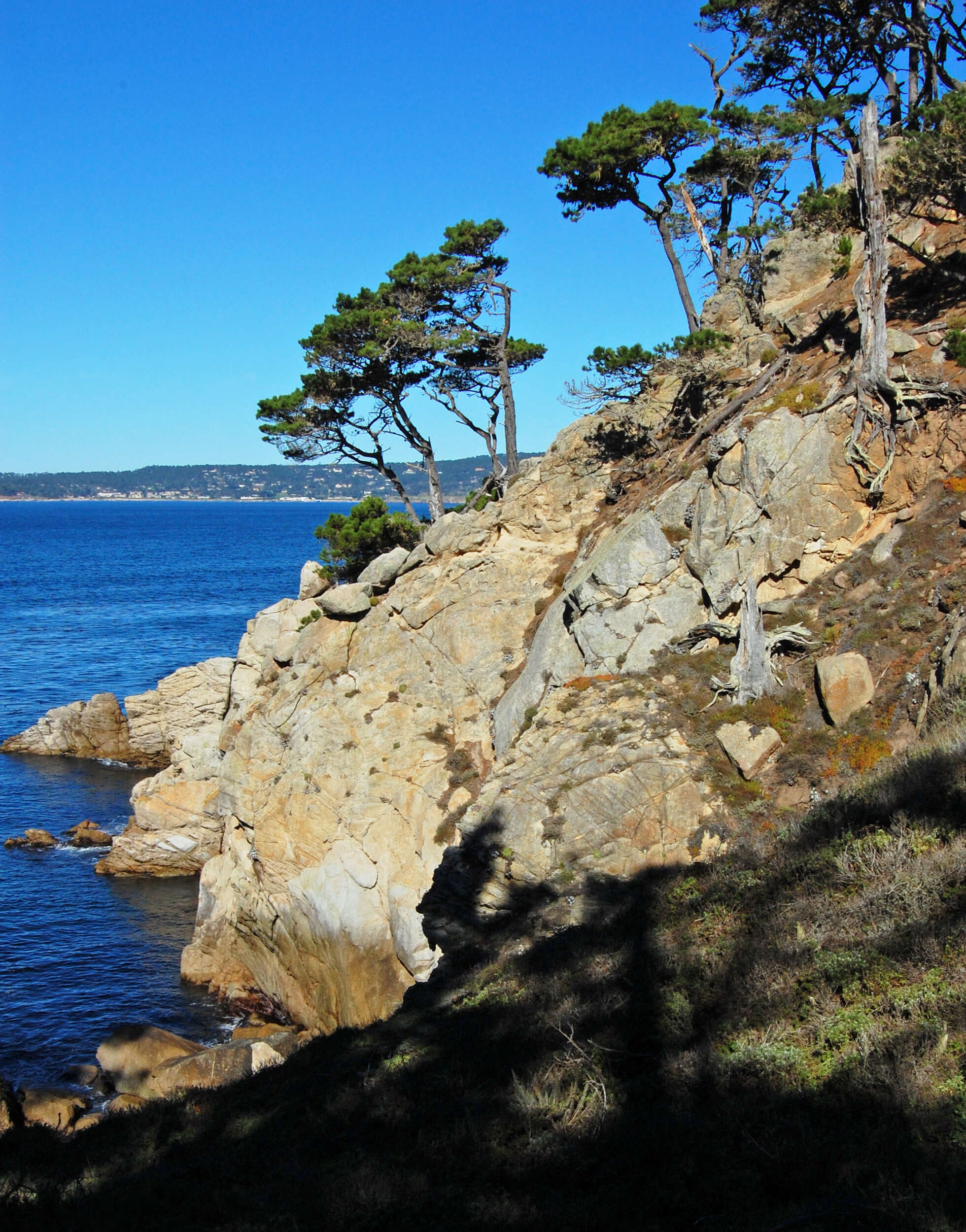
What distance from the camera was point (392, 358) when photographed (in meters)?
31.8

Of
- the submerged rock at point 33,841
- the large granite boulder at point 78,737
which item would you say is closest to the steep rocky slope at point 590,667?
the submerged rock at point 33,841

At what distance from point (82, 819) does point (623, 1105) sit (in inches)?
1328

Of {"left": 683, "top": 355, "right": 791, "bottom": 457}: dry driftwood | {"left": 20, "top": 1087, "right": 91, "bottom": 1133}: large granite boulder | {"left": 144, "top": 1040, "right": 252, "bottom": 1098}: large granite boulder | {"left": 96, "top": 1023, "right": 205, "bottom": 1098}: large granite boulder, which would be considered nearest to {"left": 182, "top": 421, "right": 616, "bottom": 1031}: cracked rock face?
{"left": 144, "top": 1040, "right": 252, "bottom": 1098}: large granite boulder

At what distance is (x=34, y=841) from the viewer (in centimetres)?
3294

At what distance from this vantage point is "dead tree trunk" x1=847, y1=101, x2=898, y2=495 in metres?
18.1

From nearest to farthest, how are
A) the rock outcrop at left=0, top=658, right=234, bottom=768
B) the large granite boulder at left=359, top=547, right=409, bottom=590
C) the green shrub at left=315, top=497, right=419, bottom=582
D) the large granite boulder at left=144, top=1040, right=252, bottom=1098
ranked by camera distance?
the large granite boulder at left=144, top=1040, right=252, bottom=1098, the large granite boulder at left=359, top=547, right=409, bottom=590, the green shrub at left=315, top=497, right=419, bottom=582, the rock outcrop at left=0, top=658, right=234, bottom=768

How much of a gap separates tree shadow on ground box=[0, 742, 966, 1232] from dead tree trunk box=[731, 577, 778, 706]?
4.77 m

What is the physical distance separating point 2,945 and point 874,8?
40.8m

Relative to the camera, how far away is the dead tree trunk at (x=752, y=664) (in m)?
16.6

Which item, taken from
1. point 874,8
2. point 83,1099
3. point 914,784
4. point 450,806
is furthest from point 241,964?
point 874,8

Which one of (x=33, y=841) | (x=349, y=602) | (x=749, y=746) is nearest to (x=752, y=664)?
(x=749, y=746)

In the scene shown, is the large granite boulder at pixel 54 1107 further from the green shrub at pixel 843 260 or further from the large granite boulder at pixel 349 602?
the green shrub at pixel 843 260

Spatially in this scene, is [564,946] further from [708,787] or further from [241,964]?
[241,964]

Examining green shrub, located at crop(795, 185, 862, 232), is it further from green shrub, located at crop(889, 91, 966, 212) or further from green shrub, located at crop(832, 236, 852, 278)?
green shrub, located at crop(832, 236, 852, 278)
